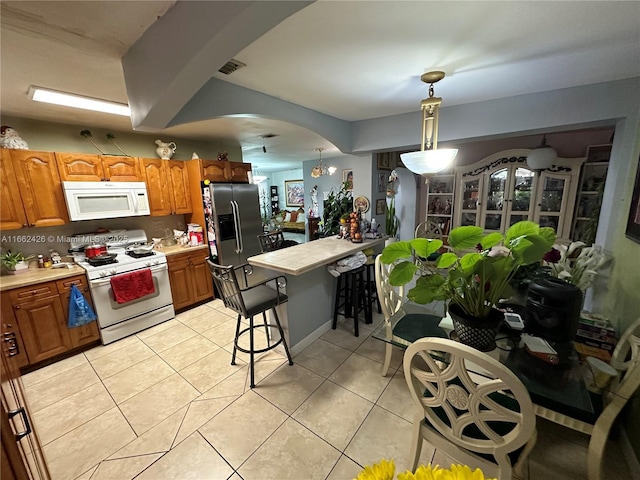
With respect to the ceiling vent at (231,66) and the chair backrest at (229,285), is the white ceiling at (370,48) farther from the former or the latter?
the chair backrest at (229,285)

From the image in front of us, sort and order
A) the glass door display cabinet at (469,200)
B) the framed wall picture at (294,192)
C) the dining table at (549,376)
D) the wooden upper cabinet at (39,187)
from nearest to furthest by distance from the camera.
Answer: the dining table at (549,376) → the wooden upper cabinet at (39,187) → the glass door display cabinet at (469,200) → the framed wall picture at (294,192)

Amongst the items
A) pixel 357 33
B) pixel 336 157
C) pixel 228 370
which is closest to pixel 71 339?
pixel 228 370

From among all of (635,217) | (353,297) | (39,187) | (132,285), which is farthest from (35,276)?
(635,217)

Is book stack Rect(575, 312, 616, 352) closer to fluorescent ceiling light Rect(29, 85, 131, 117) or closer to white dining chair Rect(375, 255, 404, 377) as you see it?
white dining chair Rect(375, 255, 404, 377)

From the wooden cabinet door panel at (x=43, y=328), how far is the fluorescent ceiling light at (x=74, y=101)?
171cm

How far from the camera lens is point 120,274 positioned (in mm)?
2586

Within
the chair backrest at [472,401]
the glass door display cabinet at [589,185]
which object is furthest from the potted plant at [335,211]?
the glass door display cabinet at [589,185]

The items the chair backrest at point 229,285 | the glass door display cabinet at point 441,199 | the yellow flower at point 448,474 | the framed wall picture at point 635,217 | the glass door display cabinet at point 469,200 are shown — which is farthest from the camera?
the glass door display cabinet at point 441,199

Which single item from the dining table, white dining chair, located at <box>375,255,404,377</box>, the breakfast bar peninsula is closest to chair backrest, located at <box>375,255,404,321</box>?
white dining chair, located at <box>375,255,404,377</box>

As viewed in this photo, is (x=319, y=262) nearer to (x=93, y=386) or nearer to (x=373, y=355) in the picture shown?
(x=373, y=355)

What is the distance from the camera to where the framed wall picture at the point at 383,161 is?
3.24 meters

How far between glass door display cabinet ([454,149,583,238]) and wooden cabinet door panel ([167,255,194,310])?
4.51 meters

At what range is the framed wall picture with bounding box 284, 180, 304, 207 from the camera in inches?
331

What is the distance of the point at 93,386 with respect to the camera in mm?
2037
